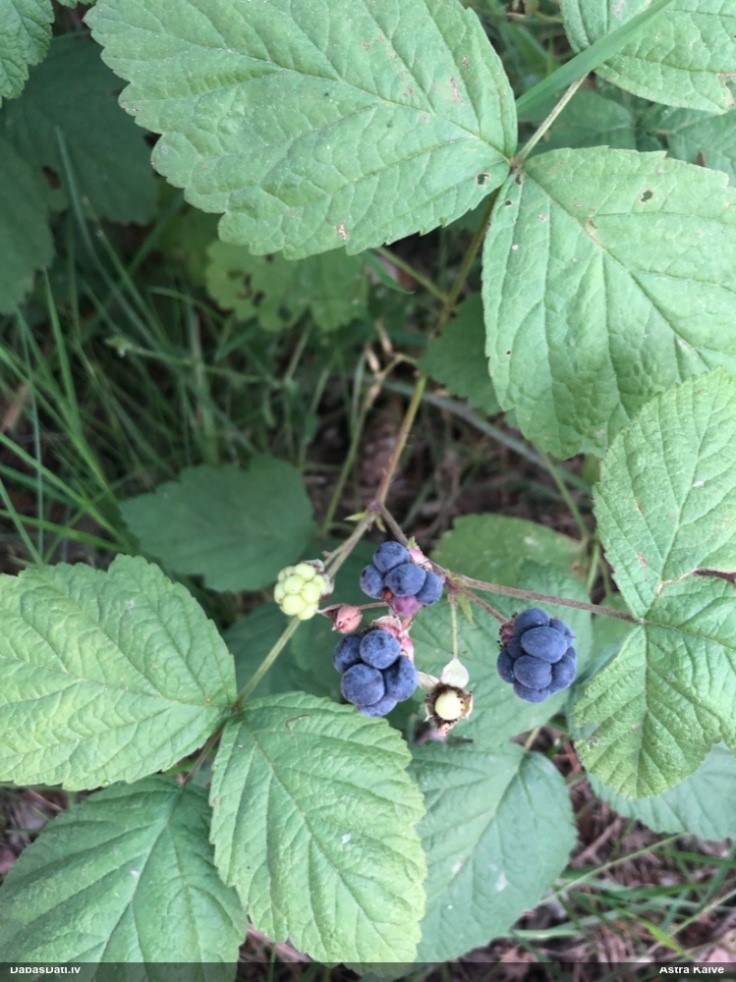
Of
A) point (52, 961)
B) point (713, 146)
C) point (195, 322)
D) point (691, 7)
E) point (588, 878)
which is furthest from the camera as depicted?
point (195, 322)

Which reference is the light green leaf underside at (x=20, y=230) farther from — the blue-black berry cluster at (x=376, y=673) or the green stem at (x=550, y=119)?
the blue-black berry cluster at (x=376, y=673)

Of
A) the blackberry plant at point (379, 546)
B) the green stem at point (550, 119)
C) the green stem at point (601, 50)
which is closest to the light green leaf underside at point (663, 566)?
the blackberry plant at point (379, 546)

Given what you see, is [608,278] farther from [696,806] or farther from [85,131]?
[85,131]

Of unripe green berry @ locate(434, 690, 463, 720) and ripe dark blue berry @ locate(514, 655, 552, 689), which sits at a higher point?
ripe dark blue berry @ locate(514, 655, 552, 689)

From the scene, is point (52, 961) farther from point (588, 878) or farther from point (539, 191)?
point (539, 191)

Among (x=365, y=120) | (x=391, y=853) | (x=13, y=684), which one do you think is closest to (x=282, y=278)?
(x=365, y=120)

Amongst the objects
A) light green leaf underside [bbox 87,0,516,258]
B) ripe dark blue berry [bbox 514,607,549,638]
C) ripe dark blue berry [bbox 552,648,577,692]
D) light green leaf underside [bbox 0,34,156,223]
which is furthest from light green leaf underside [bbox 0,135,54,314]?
ripe dark blue berry [bbox 552,648,577,692]

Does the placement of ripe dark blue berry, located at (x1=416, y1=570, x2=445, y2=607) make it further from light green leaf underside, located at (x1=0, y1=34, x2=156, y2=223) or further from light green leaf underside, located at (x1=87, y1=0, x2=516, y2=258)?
light green leaf underside, located at (x1=0, y1=34, x2=156, y2=223)
